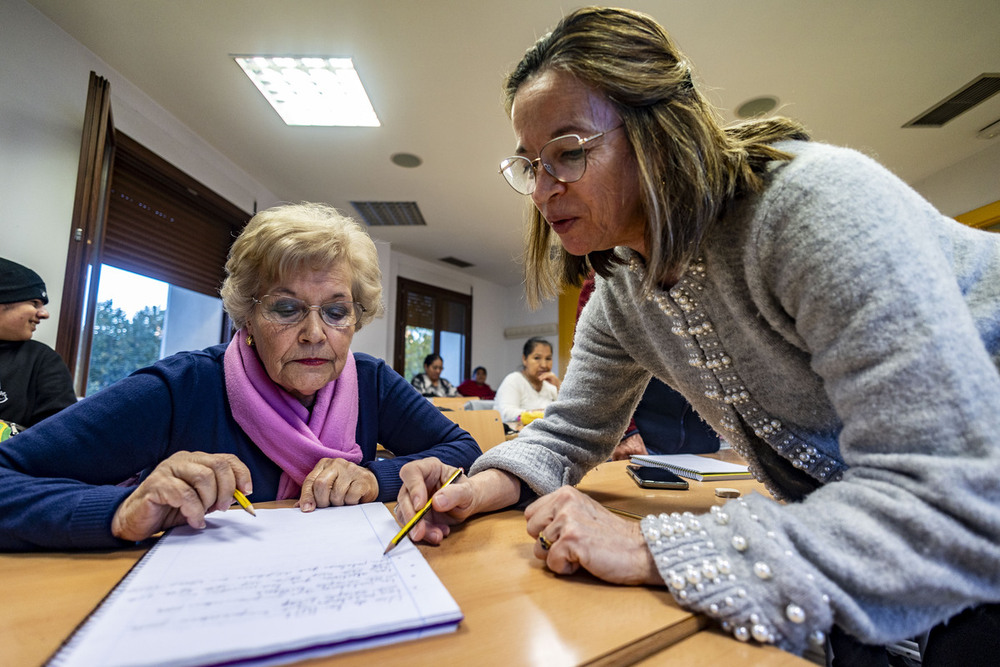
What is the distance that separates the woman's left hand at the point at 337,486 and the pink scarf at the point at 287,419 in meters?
0.15

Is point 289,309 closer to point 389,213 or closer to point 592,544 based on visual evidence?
point 592,544

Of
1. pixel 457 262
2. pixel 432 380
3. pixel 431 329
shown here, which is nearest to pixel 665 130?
pixel 432 380

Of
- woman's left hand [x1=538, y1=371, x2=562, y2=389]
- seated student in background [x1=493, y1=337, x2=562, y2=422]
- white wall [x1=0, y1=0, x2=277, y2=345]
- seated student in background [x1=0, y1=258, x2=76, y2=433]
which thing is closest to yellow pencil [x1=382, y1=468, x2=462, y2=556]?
seated student in background [x1=0, y1=258, x2=76, y2=433]

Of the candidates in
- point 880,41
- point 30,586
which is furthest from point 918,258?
point 880,41

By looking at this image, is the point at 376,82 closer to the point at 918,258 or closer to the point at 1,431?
the point at 1,431

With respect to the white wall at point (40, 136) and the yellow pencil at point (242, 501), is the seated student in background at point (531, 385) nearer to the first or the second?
the white wall at point (40, 136)

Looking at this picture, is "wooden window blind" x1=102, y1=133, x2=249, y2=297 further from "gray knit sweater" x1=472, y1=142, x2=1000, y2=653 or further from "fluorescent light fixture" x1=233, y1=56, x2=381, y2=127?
"gray knit sweater" x1=472, y1=142, x2=1000, y2=653

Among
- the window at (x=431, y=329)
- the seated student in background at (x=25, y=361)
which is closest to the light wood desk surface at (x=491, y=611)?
the seated student in background at (x=25, y=361)

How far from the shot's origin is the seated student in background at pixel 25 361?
241 cm

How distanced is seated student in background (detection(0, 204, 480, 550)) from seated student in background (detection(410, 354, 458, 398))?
5818 mm

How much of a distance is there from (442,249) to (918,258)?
7179mm

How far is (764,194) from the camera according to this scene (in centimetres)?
65

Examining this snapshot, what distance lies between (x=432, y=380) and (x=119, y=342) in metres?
4.26

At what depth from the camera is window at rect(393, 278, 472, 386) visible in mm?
7773
